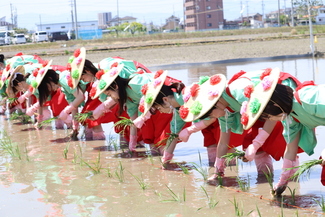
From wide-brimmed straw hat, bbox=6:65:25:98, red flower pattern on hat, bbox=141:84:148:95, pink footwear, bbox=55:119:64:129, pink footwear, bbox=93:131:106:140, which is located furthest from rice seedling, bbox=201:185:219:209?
wide-brimmed straw hat, bbox=6:65:25:98

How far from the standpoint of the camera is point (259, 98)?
14.0 ft

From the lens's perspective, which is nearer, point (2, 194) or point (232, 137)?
point (2, 194)

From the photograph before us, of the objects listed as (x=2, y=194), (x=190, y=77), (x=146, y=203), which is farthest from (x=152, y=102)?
(x=190, y=77)

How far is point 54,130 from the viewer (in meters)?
8.96

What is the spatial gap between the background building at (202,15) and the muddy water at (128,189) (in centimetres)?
8128

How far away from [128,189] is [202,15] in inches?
3336

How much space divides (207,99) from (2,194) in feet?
6.66

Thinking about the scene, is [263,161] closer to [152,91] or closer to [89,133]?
[152,91]

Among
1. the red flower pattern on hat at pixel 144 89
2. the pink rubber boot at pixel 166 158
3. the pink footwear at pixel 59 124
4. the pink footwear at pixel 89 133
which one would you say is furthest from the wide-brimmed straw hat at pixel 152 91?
the pink footwear at pixel 59 124

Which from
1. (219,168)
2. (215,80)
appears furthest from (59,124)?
(215,80)

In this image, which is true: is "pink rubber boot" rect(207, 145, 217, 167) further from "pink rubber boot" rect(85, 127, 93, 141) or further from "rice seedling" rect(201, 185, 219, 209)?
"pink rubber boot" rect(85, 127, 93, 141)

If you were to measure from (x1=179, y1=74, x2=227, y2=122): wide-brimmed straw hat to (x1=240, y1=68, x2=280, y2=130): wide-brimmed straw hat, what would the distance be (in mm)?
434

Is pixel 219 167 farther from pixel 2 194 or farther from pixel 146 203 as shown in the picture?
pixel 2 194

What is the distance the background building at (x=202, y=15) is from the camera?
87812mm
